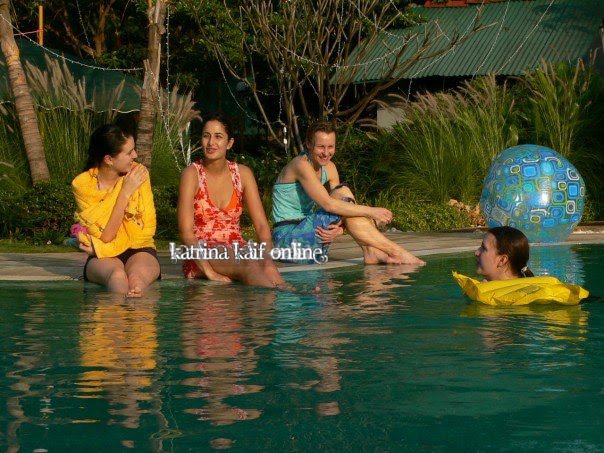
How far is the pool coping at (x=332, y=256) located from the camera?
35.5 ft

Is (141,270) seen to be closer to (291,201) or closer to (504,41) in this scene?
(291,201)

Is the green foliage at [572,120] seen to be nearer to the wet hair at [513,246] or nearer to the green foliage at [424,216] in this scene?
the green foliage at [424,216]

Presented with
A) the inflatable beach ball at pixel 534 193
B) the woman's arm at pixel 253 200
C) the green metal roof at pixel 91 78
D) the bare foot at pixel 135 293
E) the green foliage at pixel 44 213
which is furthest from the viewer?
the green metal roof at pixel 91 78

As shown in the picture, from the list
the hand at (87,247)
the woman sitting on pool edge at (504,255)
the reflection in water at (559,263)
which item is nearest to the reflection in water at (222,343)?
the hand at (87,247)

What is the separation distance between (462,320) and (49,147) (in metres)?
9.70

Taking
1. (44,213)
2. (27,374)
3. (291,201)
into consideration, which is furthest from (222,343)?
(44,213)

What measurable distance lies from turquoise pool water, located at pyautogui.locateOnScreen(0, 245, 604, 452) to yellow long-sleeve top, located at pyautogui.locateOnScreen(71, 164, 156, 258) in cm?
48

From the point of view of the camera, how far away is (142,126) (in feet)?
53.0

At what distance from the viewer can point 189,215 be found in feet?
33.5

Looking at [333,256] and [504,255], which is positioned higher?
[504,255]

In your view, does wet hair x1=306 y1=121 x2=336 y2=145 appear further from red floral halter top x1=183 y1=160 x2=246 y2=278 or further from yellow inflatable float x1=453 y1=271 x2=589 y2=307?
yellow inflatable float x1=453 y1=271 x2=589 y2=307

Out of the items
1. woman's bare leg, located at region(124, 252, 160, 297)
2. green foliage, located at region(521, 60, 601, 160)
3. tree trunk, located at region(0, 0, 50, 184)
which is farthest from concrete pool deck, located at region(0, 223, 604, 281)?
green foliage, located at region(521, 60, 601, 160)

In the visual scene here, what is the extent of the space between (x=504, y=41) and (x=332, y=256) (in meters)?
14.8

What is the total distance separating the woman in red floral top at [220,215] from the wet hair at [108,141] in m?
0.65
